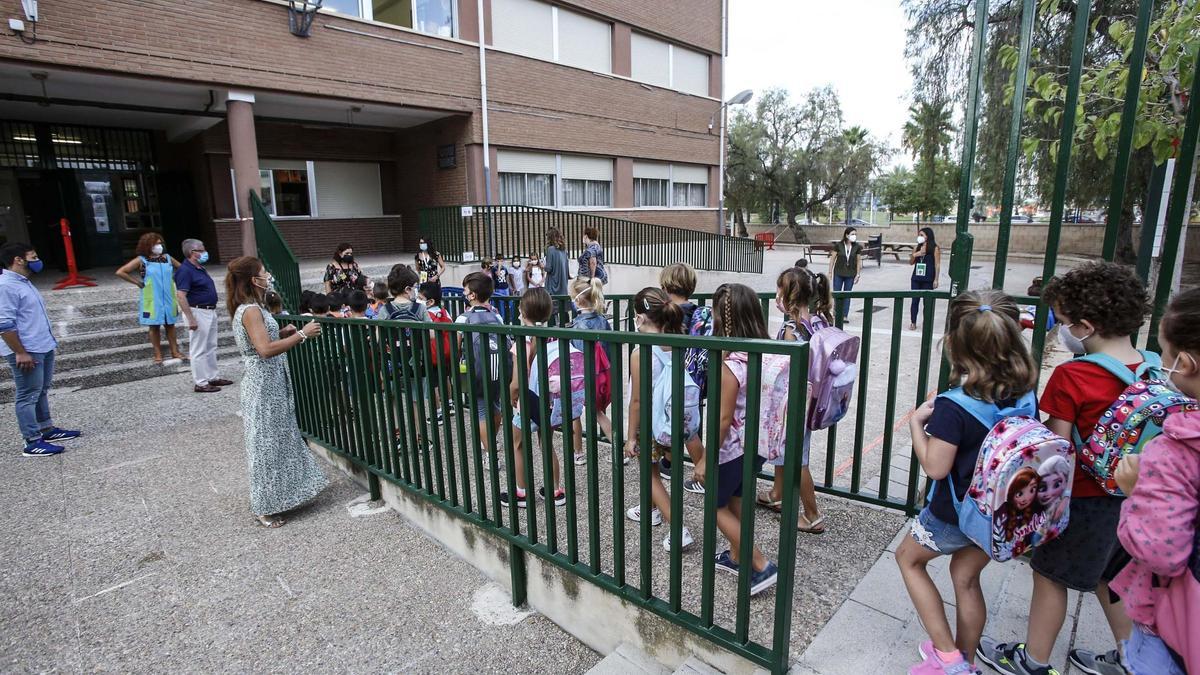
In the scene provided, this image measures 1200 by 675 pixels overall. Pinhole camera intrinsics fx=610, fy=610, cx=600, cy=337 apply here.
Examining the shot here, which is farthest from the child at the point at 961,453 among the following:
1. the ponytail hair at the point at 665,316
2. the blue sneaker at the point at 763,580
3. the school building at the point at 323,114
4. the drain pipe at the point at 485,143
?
the drain pipe at the point at 485,143

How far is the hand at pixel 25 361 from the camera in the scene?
4816 millimetres

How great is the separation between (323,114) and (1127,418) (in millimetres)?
13768

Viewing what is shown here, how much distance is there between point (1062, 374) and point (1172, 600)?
642 millimetres

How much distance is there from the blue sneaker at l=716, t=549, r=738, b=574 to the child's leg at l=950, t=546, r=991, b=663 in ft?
2.75

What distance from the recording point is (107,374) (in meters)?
7.06

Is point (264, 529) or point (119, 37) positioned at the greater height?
point (119, 37)

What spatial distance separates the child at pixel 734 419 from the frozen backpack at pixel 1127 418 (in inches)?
39.5

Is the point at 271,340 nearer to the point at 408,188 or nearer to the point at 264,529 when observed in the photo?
the point at 264,529

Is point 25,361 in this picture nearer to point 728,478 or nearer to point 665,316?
point 665,316

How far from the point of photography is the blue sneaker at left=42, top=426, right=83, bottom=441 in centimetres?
520

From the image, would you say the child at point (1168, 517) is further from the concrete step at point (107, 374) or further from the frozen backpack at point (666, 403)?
the concrete step at point (107, 374)

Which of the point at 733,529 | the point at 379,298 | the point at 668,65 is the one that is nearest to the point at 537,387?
the point at 733,529

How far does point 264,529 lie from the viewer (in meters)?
3.93

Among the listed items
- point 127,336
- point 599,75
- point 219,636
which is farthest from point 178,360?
point 599,75
